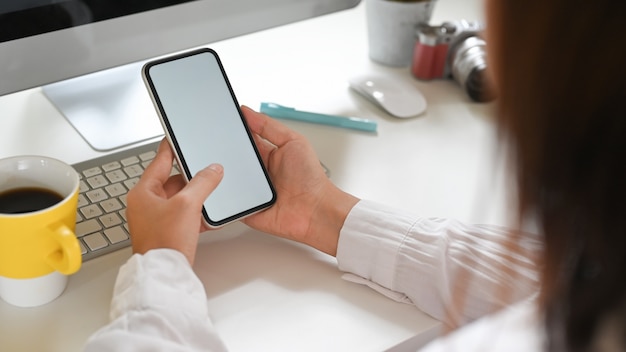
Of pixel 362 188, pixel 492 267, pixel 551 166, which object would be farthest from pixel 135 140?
pixel 551 166

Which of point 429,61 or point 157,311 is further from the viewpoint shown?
point 429,61

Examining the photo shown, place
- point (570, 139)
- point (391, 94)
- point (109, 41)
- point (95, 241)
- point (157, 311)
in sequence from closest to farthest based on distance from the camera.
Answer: point (570, 139) < point (157, 311) < point (95, 241) < point (109, 41) < point (391, 94)

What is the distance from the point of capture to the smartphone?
0.63m

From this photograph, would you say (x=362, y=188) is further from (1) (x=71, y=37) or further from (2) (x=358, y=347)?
(1) (x=71, y=37)

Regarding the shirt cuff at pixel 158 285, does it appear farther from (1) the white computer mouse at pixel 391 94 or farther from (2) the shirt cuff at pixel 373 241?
(1) the white computer mouse at pixel 391 94

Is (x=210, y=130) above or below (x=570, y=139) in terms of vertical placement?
below

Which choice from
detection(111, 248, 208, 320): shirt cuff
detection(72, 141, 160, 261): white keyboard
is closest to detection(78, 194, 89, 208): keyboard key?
detection(72, 141, 160, 261): white keyboard

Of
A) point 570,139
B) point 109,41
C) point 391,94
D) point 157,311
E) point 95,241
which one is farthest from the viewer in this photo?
point 391,94

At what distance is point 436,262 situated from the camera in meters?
0.61

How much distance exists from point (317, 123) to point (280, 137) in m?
0.14

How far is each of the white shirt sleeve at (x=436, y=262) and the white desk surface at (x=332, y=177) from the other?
16 millimetres

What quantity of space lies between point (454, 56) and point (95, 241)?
1.57ft

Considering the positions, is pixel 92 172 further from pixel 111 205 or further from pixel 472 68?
pixel 472 68

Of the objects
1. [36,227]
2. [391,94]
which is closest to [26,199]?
[36,227]
